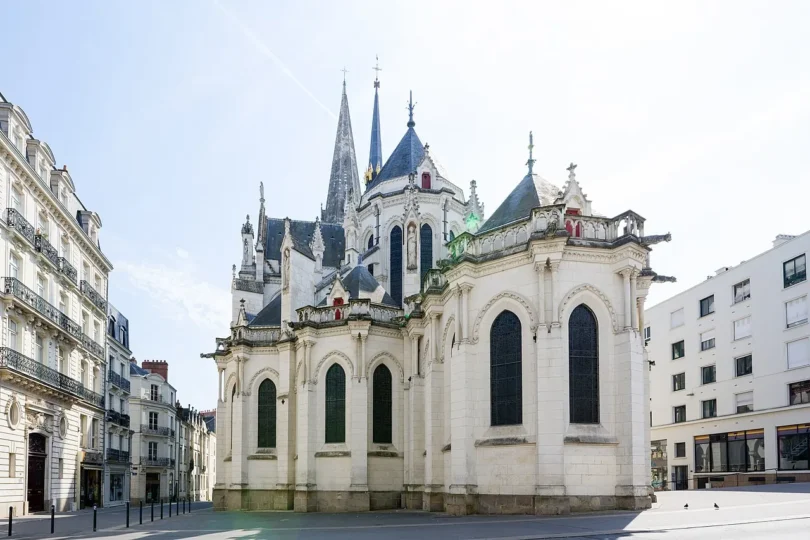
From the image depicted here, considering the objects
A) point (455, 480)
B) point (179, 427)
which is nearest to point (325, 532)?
point (455, 480)

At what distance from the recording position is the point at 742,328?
4034 cm

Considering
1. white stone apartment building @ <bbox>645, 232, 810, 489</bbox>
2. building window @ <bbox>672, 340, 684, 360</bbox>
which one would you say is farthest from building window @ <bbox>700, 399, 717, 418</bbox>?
building window @ <bbox>672, 340, 684, 360</bbox>

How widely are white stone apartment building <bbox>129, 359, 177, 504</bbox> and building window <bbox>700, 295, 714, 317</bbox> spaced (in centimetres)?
3774

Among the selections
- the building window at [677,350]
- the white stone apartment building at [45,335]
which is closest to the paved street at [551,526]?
the white stone apartment building at [45,335]

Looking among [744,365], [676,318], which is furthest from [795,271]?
[676,318]

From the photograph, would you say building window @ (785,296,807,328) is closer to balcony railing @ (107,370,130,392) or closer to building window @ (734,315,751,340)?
building window @ (734,315,751,340)

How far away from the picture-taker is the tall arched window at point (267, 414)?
33688 millimetres

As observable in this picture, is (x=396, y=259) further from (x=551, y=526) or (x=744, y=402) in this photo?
(x=551, y=526)

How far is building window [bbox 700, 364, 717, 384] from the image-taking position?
42.5m

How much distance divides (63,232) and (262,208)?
17.0 meters

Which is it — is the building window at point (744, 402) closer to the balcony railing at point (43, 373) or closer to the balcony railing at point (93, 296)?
the balcony railing at point (43, 373)

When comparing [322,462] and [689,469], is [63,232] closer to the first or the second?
[322,462]

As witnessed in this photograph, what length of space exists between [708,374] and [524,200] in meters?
24.9

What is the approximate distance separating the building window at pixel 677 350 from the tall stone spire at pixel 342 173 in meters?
27.7
